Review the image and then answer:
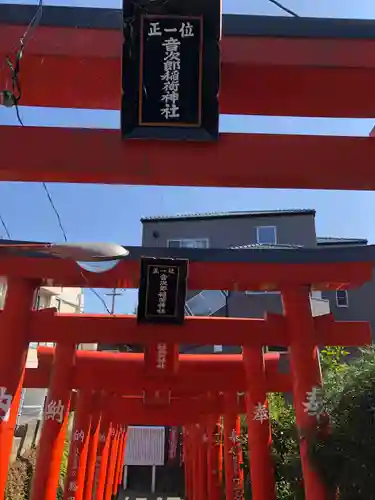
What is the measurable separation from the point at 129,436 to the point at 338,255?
22.2 metres

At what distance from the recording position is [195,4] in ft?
12.2

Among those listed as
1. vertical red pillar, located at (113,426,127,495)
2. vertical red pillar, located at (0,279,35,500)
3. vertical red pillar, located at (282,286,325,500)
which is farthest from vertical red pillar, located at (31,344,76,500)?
vertical red pillar, located at (113,426,127,495)

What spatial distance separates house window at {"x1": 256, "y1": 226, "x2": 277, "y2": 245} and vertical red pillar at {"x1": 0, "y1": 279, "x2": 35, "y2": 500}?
13174mm

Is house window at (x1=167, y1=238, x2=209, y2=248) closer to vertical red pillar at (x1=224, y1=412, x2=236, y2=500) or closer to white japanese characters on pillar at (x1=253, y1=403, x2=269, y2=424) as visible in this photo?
vertical red pillar at (x1=224, y1=412, x2=236, y2=500)

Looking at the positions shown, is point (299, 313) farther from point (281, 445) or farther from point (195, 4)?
point (195, 4)

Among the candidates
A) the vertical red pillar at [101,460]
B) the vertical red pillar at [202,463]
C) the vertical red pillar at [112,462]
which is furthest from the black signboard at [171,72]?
the vertical red pillar at [112,462]

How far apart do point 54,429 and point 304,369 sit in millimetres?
4726

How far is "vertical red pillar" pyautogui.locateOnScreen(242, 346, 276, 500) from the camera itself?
8.46 m

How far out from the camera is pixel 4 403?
22.6 ft

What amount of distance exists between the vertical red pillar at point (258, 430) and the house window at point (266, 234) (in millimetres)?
10346

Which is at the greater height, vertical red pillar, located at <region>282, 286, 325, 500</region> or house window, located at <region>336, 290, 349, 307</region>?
house window, located at <region>336, 290, 349, 307</region>

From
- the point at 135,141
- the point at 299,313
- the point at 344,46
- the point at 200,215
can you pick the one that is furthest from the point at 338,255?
the point at 200,215

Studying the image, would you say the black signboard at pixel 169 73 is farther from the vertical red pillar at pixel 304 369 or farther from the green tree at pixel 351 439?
the vertical red pillar at pixel 304 369

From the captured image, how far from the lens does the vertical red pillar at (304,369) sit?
21.6 ft
